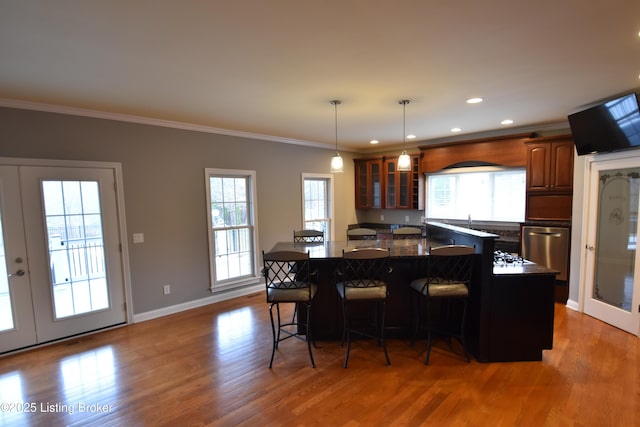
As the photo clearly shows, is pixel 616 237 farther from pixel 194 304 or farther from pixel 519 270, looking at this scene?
pixel 194 304

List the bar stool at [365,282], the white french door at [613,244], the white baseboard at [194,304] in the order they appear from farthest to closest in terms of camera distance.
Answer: the white baseboard at [194,304], the white french door at [613,244], the bar stool at [365,282]

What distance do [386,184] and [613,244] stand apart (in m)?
3.53

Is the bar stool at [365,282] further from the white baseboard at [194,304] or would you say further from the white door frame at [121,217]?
the white door frame at [121,217]

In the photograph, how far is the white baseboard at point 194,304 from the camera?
13.0ft

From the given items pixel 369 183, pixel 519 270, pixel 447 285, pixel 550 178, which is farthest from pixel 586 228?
pixel 369 183

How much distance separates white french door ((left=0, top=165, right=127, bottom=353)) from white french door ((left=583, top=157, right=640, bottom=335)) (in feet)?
19.4

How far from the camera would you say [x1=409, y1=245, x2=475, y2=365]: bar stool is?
2670 mm

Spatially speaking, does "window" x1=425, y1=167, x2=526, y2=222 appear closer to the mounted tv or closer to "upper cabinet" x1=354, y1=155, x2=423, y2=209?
"upper cabinet" x1=354, y1=155, x2=423, y2=209

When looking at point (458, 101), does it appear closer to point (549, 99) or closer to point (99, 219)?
point (549, 99)

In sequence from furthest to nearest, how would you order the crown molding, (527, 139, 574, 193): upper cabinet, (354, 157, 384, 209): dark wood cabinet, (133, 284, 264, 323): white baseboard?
(354, 157, 384, 209): dark wood cabinet, (527, 139, 574, 193): upper cabinet, (133, 284, 264, 323): white baseboard, the crown molding

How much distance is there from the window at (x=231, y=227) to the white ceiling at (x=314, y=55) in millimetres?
1324

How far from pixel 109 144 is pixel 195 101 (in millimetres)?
1336

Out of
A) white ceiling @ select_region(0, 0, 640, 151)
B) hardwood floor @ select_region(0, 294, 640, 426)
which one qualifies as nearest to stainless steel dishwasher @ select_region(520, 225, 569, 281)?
hardwood floor @ select_region(0, 294, 640, 426)

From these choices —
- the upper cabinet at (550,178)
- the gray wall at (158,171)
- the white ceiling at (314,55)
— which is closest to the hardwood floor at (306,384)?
the gray wall at (158,171)
